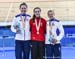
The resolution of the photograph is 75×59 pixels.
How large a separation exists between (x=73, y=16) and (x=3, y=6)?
2769 millimetres

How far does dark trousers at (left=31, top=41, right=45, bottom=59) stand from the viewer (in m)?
4.94

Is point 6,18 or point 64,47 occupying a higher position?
point 6,18

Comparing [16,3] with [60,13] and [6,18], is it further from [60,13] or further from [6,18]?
[60,13]

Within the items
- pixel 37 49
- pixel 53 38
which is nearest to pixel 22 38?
pixel 37 49

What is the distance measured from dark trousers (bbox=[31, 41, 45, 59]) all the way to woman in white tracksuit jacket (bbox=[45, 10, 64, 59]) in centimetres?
14

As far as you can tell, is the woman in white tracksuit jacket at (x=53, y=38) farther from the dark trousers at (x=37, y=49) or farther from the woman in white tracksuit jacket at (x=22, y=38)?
the woman in white tracksuit jacket at (x=22, y=38)

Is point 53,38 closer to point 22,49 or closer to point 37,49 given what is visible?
point 37,49

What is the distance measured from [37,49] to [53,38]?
36 cm

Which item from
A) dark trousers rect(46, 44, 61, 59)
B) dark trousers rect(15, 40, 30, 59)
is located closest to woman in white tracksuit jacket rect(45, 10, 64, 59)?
dark trousers rect(46, 44, 61, 59)

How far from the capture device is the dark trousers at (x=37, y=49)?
16.2 feet

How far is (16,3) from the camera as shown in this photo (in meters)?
11.0

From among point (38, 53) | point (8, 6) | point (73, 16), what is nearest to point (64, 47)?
point (38, 53)

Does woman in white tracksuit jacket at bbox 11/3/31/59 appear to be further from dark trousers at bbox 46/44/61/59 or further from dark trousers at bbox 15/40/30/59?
dark trousers at bbox 46/44/61/59

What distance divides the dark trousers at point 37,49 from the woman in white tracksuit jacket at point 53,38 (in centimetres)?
14
